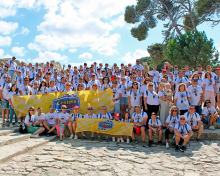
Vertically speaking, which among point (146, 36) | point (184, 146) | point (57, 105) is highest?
point (146, 36)

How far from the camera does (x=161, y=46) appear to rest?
71.5ft

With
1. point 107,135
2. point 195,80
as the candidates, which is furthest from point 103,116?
point 195,80

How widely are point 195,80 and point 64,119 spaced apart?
5.55 m

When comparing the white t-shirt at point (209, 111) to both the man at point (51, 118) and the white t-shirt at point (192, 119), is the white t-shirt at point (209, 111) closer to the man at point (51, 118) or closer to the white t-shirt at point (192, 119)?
the white t-shirt at point (192, 119)

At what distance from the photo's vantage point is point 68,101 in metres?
7.71

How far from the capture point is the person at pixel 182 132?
5.84 m

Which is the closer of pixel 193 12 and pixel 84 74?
pixel 84 74

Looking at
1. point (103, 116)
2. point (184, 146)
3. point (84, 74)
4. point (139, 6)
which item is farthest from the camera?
point (139, 6)

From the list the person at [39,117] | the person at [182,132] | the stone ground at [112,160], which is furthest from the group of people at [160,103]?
the stone ground at [112,160]

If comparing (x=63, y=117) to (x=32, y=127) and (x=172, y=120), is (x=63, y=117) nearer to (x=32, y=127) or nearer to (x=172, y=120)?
(x=32, y=127)

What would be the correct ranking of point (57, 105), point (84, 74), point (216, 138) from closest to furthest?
point (216, 138) < point (57, 105) < point (84, 74)

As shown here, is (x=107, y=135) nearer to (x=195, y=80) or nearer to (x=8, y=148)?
(x=8, y=148)

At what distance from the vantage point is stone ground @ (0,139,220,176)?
4.23 metres

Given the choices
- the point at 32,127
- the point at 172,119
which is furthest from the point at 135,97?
the point at 32,127
